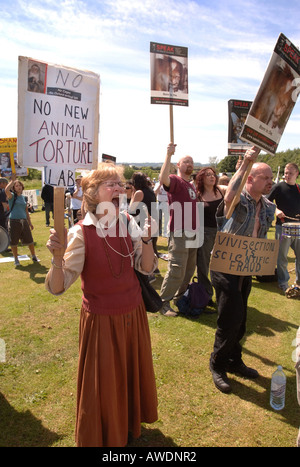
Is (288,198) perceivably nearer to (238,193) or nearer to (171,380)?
(238,193)

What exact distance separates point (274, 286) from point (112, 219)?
18.1 ft

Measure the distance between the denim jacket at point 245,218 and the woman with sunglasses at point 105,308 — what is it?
1.19 metres

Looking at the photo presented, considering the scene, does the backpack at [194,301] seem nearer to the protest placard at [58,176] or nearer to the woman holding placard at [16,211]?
the protest placard at [58,176]

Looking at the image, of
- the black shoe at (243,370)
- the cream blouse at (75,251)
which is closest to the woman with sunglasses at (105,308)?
the cream blouse at (75,251)

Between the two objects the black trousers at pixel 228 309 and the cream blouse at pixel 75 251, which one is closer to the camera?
the cream blouse at pixel 75 251

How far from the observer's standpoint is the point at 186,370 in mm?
3900

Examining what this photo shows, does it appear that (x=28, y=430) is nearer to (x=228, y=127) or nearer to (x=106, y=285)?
(x=106, y=285)

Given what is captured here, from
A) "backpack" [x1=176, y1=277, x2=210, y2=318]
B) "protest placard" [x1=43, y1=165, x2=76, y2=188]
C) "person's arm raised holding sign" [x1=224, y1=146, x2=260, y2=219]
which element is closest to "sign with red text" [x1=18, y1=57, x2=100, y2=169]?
"protest placard" [x1=43, y1=165, x2=76, y2=188]

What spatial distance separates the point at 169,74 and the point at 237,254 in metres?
2.32

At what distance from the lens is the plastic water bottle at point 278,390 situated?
3279 millimetres

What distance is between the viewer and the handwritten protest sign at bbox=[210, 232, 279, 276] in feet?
10.8

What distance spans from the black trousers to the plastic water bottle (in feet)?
1.67

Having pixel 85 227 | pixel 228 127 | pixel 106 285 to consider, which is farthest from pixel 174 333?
pixel 228 127

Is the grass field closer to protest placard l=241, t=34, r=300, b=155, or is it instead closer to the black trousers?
the black trousers
